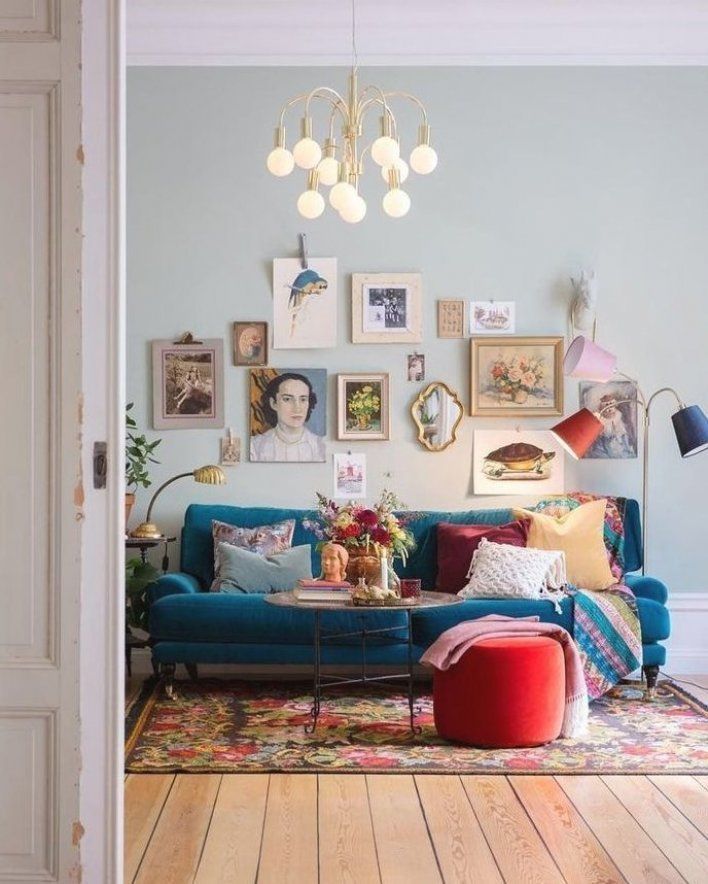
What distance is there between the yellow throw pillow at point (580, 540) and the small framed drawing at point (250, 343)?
167 cm

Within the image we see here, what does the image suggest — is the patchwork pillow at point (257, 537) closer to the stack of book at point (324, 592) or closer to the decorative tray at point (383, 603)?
the stack of book at point (324, 592)

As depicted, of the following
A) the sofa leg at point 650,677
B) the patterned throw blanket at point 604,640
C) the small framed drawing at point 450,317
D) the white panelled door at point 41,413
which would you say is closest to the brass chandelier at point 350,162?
the small framed drawing at point 450,317

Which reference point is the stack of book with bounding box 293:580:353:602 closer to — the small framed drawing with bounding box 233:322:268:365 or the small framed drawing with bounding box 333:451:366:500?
the small framed drawing with bounding box 333:451:366:500

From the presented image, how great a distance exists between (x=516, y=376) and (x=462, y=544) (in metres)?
1.06

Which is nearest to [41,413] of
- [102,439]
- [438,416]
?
[102,439]

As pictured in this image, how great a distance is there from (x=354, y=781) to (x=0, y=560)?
Result: 82.1 inches

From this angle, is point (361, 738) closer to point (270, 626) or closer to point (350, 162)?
point (270, 626)

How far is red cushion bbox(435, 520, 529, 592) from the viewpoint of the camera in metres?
6.32

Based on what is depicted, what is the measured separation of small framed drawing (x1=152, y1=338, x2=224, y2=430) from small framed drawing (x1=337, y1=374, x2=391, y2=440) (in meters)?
0.66

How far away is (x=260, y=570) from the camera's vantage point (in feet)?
20.5

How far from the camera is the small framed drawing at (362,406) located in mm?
6805

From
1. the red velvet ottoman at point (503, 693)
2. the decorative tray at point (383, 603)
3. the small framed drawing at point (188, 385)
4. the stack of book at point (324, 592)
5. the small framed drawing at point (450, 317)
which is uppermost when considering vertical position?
the small framed drawing at point (450, 317)

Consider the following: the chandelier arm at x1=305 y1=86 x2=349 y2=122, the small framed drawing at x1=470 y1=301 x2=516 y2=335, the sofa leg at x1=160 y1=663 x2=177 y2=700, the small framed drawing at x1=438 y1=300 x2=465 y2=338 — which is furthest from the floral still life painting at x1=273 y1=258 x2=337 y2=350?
the sofa leg at x1=160 y1=663 x2=177 y2=700

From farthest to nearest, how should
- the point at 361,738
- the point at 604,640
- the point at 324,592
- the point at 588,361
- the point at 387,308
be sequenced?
the point at 387,308 → the point at 588,361 → the point at 604,640 → the point at 324,592 → the point at 361,738
